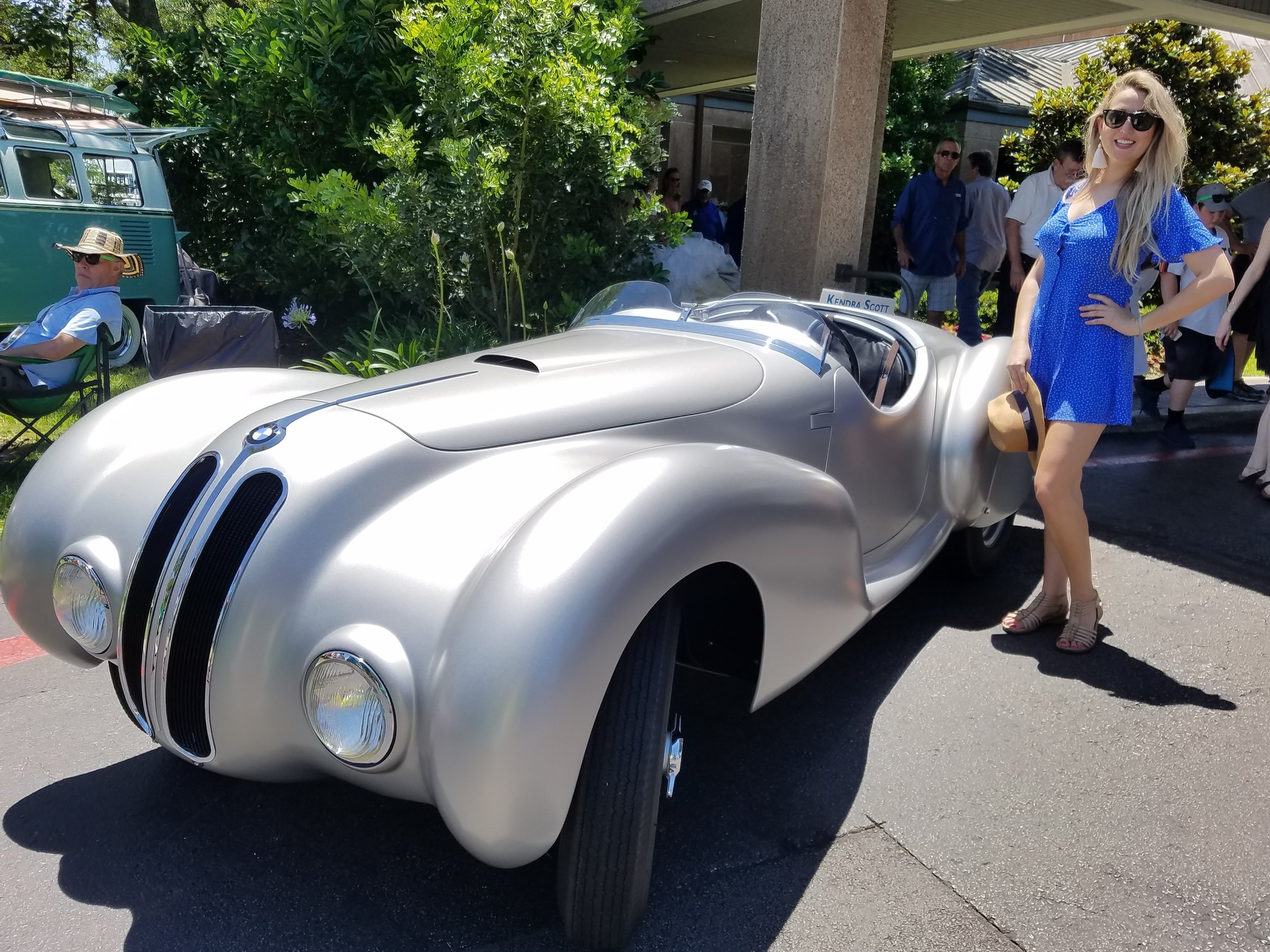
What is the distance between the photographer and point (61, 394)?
473cm

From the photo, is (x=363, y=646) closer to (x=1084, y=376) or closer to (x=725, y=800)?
(x=725, y=800)

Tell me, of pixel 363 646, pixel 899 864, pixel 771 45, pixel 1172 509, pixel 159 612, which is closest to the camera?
pixel 363 646

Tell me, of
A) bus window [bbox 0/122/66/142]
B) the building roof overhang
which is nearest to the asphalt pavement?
the building roof overhang

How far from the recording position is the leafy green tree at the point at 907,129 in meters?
15.0

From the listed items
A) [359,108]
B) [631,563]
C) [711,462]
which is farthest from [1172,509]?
[359,108]

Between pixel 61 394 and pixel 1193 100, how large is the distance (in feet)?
43.8

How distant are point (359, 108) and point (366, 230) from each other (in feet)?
7.27

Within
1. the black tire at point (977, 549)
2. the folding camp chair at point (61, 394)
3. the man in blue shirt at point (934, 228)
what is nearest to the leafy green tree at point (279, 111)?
the folding camp chair at point (61, 394)

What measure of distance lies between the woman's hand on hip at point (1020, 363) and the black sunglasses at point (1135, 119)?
0.73 metres

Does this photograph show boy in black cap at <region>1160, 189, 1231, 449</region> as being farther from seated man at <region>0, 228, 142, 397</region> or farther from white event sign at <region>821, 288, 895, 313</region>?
seated man at <region>0, 228, 142, 397</region>

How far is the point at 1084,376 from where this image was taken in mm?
3188

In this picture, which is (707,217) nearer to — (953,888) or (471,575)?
(953,888)

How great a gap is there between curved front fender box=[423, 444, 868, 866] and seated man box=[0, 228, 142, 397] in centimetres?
383

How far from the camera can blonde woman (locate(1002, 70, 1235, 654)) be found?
303cm
